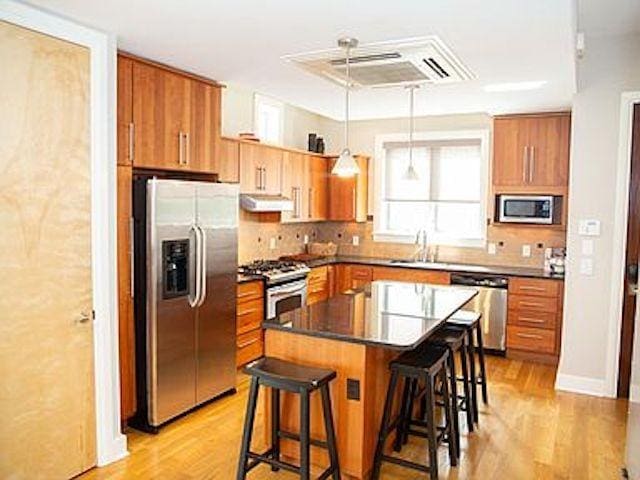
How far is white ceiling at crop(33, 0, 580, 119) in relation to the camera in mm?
2482

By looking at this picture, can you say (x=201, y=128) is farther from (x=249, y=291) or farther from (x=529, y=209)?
(x=529, y=209)

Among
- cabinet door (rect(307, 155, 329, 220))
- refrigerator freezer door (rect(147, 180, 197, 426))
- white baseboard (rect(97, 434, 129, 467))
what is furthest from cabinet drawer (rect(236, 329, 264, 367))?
cabinet door (rect(307, 155, 329, 220))

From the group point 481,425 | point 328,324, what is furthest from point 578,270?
point 328,324

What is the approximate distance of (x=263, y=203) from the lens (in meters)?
4.87

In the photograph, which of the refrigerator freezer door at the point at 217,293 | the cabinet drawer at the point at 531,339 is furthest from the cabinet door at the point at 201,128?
the cabinet drawer at the point at 531,339

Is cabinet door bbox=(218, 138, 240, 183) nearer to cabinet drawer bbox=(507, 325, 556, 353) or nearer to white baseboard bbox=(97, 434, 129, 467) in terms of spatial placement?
white baseboard bbox=(97, 434, 129, 467)

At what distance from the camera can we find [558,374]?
444 centimetres

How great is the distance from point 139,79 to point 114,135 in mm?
564

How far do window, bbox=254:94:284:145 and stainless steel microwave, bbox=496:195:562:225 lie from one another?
266 centimetres

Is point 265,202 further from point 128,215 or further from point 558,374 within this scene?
point 558,374

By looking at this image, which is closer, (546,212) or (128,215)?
(128,215)

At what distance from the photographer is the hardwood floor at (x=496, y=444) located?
2.96 m

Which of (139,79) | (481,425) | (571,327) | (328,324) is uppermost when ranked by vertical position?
(139,79)

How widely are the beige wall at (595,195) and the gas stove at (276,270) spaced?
2.52 meters
